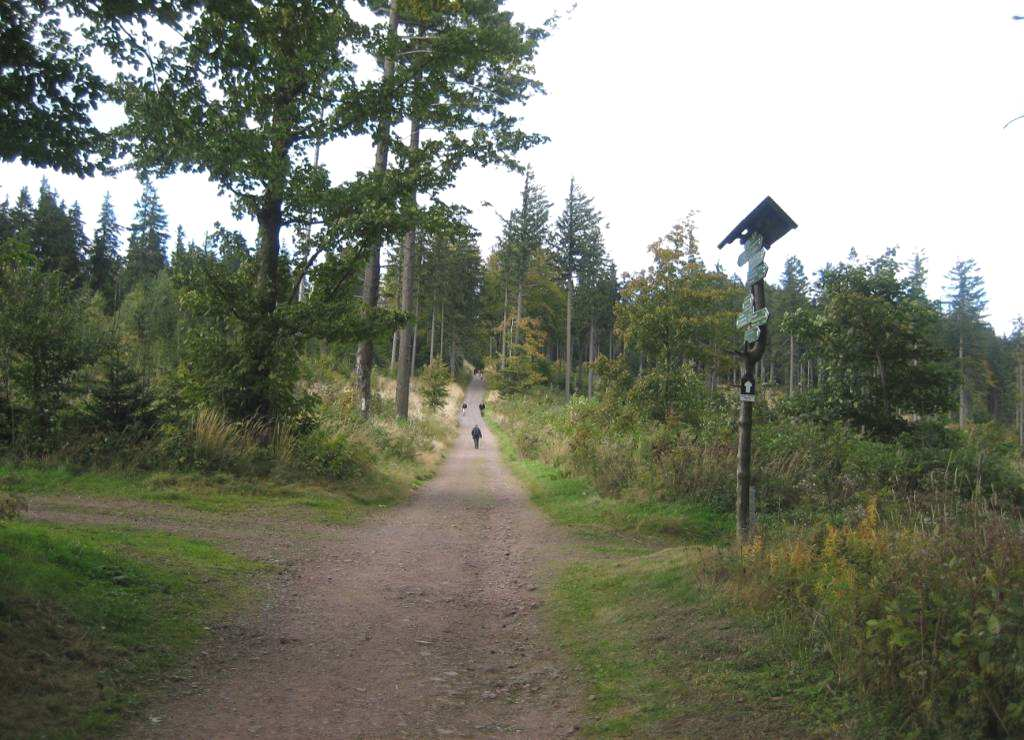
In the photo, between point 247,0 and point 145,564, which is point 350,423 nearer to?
point 145,564

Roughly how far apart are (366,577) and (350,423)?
9694 millimetres

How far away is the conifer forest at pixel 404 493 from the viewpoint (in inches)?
160

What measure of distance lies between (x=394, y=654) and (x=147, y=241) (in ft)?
258

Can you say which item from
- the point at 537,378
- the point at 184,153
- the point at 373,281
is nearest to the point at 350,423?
the point at 373,281

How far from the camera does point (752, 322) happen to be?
7168mm

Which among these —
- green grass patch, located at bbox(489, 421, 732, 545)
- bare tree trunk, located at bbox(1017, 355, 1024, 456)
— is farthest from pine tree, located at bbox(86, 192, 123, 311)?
bare tree trunk, located at bbox(1017, 355, 1024, 456)

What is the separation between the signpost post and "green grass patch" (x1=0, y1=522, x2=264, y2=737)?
508 centimetres

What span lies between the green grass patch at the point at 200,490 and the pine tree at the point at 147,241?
66.1m

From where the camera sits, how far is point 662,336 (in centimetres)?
2156

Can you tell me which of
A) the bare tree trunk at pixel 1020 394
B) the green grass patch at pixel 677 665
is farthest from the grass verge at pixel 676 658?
the bare tree trunk at pixel 1020 394

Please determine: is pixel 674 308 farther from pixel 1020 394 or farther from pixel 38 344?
pixel 1020 394

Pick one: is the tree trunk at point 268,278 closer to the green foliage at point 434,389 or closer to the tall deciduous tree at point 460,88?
the tall deciduous tree at point 460,88

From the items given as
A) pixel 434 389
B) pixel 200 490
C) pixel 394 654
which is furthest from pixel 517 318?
pixel 394 654

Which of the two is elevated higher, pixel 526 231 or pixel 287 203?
pixel 526 231
